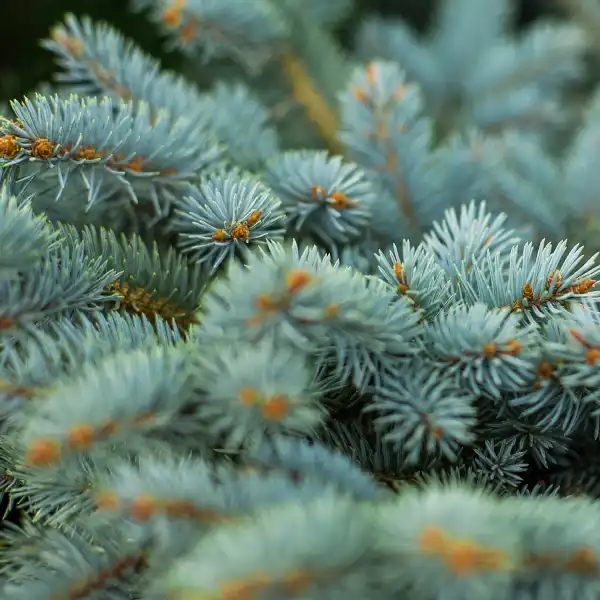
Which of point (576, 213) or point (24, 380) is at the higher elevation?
point (576, 213)

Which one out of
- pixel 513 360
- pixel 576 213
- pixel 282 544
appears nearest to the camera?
pixel 282 544

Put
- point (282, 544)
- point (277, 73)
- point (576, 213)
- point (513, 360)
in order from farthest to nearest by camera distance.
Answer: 1. point (277, 73)
2. point (576, 213)
3. point (513, 360)
4. point (282, 544)

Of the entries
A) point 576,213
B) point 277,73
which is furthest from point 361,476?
point 277,73

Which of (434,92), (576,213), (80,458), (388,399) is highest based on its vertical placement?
(434,92)

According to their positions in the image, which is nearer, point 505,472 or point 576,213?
point 505,472

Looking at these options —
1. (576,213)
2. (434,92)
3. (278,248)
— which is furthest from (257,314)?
(434,92)

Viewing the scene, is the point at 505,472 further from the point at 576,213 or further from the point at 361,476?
the point at 576,213

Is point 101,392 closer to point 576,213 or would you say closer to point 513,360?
point 513,360

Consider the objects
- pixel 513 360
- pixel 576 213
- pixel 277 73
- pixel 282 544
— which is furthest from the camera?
pixel 277 73

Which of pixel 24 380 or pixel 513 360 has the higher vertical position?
pixel 513 360
